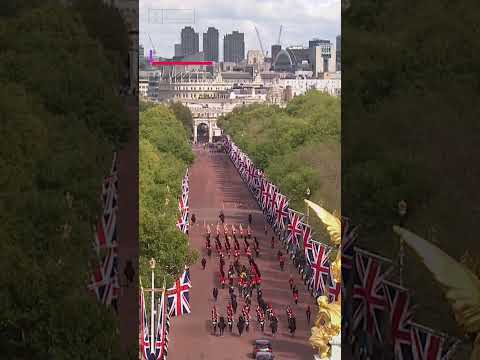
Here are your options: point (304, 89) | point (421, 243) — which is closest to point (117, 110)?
point (304, 89)

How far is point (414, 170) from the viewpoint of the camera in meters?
14.8

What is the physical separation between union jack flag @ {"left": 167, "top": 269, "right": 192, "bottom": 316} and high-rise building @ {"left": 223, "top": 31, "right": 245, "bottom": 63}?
12.4 ft

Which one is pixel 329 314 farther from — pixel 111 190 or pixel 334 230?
pixel 111 190

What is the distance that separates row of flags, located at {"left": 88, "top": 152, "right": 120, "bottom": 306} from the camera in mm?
15180

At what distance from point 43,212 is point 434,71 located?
20.4 feet

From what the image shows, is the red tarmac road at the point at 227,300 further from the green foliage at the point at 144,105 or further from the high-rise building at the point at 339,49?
the high-rise building at the point at 339,49

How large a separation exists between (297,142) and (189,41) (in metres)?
3.37

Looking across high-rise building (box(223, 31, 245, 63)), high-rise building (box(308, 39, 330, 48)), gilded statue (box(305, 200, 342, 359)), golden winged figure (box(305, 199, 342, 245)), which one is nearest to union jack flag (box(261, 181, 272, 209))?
high-rise building (box(223, 31, 245, 63))

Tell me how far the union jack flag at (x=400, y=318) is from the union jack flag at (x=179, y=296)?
5219 millimetres

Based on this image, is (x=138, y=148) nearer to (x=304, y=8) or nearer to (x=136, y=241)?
(x=136, y=241)

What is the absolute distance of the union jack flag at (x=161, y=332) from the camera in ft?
57.0

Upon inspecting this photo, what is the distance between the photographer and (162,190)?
21.3 metres

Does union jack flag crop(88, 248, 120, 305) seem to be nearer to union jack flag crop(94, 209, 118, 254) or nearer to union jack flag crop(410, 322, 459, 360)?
union jack flag crop(94, 209, 118, 254)

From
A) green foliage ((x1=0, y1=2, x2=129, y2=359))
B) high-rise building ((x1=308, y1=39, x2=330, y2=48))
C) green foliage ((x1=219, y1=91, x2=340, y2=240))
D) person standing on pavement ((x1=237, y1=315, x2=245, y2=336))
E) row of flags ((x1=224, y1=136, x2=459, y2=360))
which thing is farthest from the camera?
person standing on pavement ((x1=237, y1=315, x2=245, y2=336))
